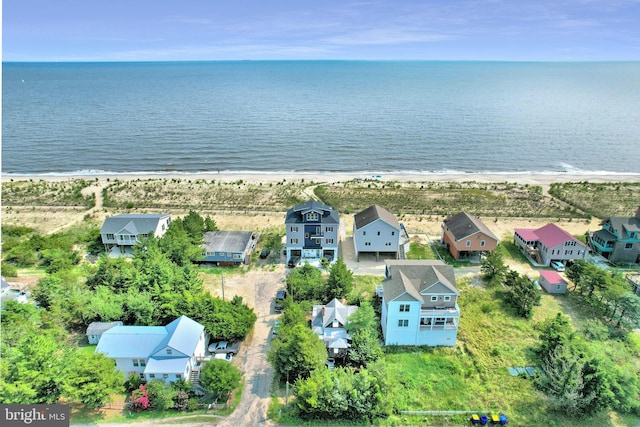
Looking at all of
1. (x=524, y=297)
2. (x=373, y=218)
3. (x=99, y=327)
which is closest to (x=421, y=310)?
(x=524, y=297)

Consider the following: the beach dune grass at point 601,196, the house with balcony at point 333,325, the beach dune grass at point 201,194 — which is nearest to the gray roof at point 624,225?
the beach dune grass at point 601,196

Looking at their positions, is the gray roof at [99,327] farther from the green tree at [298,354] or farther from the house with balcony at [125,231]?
the house with balcony at [125,231]

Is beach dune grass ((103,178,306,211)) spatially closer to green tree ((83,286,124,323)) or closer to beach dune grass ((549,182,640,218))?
green tree ((83,286,124,323))

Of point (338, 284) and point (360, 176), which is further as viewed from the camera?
point (360, 176)

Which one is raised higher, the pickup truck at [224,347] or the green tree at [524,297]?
the green tree at [524,297]

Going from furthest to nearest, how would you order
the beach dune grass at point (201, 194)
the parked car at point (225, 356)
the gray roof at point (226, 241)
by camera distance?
the beach dune grass at point (201, 194) → the gray roof at point (226, 241) → the parked car at point (225, 356)

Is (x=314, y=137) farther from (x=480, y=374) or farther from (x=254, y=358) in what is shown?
(x=480, y=374)

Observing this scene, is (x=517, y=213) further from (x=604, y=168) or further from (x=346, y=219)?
(x=604, y=168)

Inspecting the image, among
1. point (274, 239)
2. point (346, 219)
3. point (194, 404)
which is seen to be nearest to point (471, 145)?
point (346, 219)
